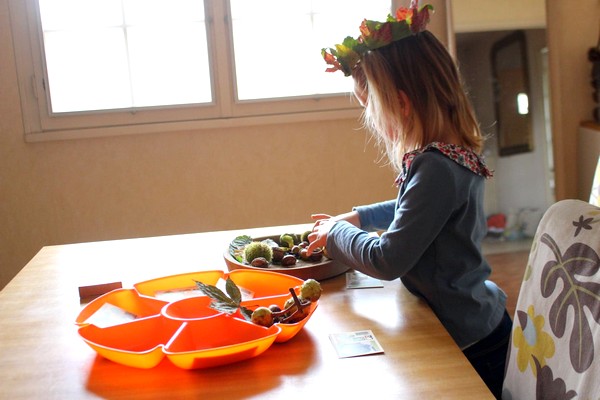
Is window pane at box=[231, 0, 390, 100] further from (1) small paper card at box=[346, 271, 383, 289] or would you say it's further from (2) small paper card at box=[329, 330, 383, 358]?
(2) small paper card at box=[329, 330, 383, 358]

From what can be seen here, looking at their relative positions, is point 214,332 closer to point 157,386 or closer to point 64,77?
point 157,386

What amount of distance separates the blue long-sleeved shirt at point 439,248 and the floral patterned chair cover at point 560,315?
17 cm

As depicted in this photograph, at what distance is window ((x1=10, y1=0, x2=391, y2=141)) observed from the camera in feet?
10.3

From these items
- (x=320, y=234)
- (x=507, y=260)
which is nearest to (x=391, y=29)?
(x=320, y=234)

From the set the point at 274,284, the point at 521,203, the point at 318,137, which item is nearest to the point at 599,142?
the point at 521,203

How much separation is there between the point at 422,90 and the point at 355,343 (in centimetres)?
60

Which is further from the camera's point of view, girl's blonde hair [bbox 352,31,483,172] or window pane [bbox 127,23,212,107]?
window pane [bbox 127,23,212,107]

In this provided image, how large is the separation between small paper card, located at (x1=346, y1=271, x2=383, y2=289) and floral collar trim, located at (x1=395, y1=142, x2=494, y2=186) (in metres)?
0.22

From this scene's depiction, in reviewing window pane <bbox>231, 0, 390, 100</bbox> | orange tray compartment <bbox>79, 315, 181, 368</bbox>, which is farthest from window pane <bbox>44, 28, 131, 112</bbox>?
orange tray compartment <bbox>79, 315, 181, 368</bbox>

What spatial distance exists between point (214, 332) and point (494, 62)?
2.44m

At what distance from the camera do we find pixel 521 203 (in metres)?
3.27

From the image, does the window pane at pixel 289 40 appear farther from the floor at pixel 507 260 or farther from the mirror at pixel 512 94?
the floor at pixel 507 260

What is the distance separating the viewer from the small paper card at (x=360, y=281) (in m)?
1.47

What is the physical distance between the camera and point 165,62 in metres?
3.18
